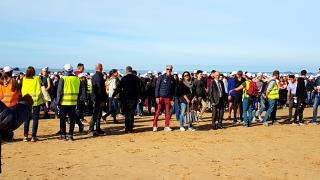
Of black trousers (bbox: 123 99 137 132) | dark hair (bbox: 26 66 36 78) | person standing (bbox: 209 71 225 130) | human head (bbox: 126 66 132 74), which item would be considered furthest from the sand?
human head (bbox: 126 66 132 74)

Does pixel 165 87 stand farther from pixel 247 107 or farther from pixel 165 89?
pixel 247 107

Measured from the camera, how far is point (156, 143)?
10.9m

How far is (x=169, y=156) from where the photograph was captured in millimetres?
9164

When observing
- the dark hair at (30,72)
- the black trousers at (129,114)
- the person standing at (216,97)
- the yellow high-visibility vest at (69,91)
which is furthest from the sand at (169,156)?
the dark hair at (30,72)

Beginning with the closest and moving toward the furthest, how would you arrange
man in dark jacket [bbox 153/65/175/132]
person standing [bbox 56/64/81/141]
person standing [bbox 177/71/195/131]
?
1. person standing [bbox 56/64/81/141]
2. man in dark jacket [bbox 153/65/175/132]
3. person standing [bbox 177/71/195/131]

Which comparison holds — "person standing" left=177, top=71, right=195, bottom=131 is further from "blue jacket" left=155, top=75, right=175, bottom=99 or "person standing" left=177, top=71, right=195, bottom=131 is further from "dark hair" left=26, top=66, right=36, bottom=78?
"dark hair" left=26, top=66, right=36, bottom=78

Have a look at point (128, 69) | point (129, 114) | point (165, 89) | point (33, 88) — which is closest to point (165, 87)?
point (165, 89)

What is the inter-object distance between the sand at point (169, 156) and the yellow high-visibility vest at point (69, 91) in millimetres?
1011

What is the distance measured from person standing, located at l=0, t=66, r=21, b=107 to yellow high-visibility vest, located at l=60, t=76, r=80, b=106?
155 centimetres

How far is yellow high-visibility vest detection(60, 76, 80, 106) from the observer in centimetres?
1100

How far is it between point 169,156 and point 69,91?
3.39 meters

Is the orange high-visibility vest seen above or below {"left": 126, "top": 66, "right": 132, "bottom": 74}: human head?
below

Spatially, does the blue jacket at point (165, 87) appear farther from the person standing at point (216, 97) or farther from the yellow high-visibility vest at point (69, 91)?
the yellow high-visibility vest at point (69, 91)

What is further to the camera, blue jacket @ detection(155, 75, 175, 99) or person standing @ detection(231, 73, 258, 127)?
person standing @ detection(231, 73, 258, 127)
